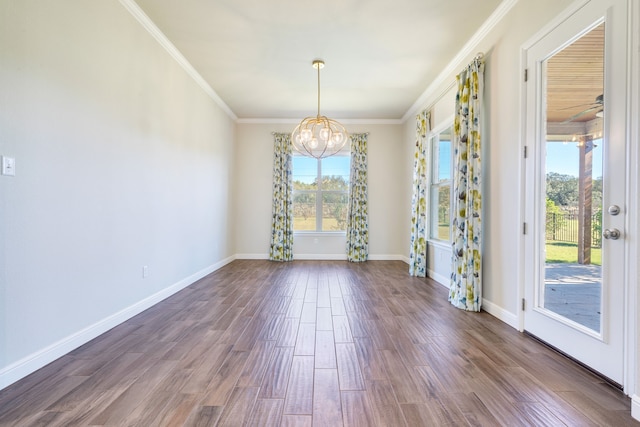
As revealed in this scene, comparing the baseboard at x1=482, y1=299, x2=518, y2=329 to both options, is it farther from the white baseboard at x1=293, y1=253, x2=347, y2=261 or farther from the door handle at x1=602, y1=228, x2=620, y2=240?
the white baseboard at x1=293, y1=253, x2=347, y2=261

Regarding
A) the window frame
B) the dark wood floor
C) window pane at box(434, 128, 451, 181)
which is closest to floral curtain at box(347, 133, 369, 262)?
the window frame

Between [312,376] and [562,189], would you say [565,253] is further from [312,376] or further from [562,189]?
[312,376]

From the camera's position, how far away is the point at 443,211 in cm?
464

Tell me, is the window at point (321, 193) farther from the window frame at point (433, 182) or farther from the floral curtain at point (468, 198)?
the floral curtain at point (468, 198)

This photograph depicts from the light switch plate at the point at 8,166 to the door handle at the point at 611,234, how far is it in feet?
11.7

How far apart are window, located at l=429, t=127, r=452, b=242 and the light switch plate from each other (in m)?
4.49

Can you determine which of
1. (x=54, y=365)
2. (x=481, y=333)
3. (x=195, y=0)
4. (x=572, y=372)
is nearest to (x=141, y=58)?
(x=195, y=0)

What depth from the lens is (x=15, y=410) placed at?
60.8 inches

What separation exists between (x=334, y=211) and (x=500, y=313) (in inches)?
161

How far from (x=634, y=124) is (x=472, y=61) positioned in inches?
78.3

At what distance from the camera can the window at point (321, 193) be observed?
6551 millimetres

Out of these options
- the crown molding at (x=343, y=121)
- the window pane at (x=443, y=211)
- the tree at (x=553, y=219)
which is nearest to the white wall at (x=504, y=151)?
the tree at (x=553, y=219)

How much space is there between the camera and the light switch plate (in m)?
1.74

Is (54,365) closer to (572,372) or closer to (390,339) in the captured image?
(390,339)
